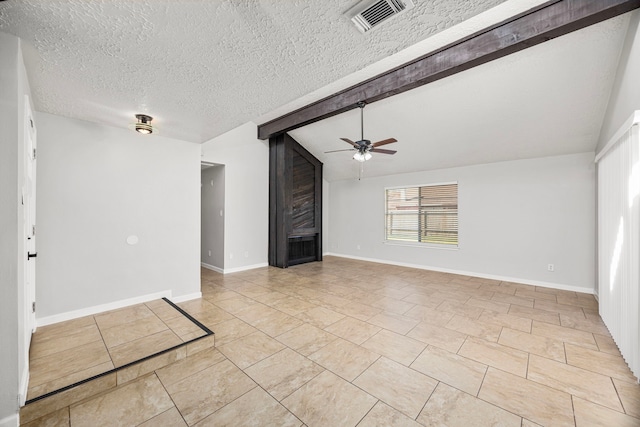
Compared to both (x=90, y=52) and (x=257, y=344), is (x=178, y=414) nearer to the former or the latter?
(x=257, y=344)

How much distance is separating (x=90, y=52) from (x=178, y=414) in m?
2.43

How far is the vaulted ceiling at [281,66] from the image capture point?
1.32 meters

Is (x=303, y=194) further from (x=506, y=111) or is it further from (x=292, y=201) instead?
(x=506, y=111)

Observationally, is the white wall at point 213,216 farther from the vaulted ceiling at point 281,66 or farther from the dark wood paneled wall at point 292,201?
the vaulted ceiling at point 281,66

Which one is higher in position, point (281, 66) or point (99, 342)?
point (281, 66)

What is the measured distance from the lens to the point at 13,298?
1582mm

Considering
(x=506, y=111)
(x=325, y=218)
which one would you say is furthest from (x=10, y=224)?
(x=325, y=218)

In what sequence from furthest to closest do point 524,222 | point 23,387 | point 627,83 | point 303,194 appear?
point 303,194, point 524,222, point 627,83, point 23,387

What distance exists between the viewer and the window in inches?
235

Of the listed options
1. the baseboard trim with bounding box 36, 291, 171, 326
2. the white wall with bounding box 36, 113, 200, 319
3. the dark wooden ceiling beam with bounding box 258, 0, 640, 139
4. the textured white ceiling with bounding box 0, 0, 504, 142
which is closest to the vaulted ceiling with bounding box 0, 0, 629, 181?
the textured white ceiling with bounding box 0, 0, 504, 142

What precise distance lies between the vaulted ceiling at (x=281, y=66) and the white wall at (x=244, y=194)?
2072 millimetres

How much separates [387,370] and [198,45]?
9.19ft

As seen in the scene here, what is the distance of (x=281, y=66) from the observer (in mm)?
1815

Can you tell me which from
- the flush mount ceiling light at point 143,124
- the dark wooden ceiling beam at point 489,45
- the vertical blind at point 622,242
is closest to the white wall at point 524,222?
the vertical blind at point 622,242
